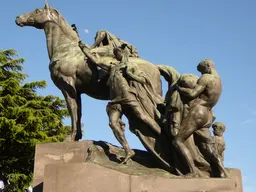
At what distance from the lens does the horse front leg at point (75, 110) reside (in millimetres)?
9312

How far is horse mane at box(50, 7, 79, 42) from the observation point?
1039 centimetres

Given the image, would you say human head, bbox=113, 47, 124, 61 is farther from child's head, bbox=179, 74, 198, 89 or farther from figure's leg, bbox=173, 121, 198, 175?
figure's leg, bbox=173, 121, 198, 175

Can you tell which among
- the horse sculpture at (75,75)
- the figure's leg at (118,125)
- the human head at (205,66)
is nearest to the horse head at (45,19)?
the horse sculpture at (75,75)

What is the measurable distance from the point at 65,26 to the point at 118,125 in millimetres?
3575

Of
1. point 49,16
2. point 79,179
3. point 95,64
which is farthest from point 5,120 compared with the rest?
point 79,179

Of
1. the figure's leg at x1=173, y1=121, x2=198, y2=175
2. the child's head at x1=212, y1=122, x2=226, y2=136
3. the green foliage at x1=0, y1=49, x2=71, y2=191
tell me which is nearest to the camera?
the figure's leg at x1=173, y1=121, x2=198, y2=175

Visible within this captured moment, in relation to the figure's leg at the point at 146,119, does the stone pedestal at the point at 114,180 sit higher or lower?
lower

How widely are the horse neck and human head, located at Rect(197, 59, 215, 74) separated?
11.0ft

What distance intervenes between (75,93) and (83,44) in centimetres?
122

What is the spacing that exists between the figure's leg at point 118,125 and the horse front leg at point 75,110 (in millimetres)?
1234

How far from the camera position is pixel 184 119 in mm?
7969

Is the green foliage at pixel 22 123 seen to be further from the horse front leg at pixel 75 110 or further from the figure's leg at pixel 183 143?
the figure's leg at pixel 183 143

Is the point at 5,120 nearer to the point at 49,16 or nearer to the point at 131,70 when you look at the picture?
the point at 49,16

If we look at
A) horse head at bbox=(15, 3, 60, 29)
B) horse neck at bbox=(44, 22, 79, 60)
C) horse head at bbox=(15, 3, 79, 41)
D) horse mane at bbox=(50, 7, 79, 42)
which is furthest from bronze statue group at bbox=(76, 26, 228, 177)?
horse head at bbox=(15, 3, 60, 29)
